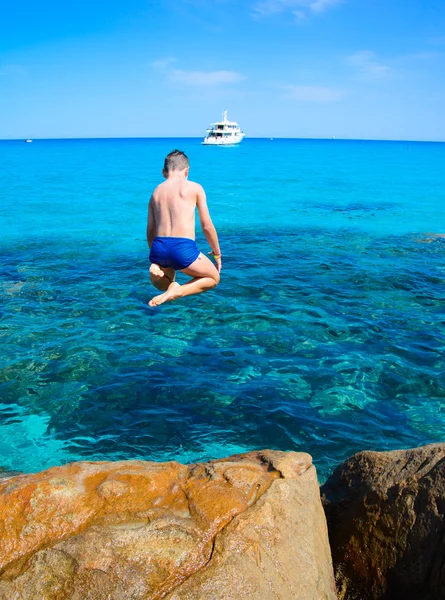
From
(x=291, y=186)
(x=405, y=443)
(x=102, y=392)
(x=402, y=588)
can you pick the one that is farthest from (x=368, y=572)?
(x=291, y=186)

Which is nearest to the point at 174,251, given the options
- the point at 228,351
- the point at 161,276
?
the point at 161,276

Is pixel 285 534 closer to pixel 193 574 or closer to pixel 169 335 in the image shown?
pixel 193 574

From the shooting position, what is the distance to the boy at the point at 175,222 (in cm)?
629

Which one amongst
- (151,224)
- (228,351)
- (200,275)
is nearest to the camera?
(151,224)

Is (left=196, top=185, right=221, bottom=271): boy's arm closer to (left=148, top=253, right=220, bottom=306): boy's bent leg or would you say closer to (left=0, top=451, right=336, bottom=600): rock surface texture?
(left=148, top=253, right=220, bottom=306): boy's bent leg

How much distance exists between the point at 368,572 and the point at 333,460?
3139mm

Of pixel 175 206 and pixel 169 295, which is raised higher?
pixel 175 206

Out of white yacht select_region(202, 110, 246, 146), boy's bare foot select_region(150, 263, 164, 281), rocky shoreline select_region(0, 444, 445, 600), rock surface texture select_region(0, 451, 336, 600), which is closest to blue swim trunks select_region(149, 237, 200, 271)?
boy's bare foot select_region(150, 263, 164, 281)

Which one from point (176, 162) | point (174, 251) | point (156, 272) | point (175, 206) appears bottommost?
point (156, 272)

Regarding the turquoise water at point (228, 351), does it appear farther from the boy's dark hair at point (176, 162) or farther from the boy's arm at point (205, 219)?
the boy's dark hair at point (176, 162)

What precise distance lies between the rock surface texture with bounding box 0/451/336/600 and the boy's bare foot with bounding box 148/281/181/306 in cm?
235

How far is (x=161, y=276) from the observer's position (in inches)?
265

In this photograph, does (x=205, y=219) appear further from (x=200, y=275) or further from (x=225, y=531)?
(x=225, y=531)

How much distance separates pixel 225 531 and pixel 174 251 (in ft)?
12.0
